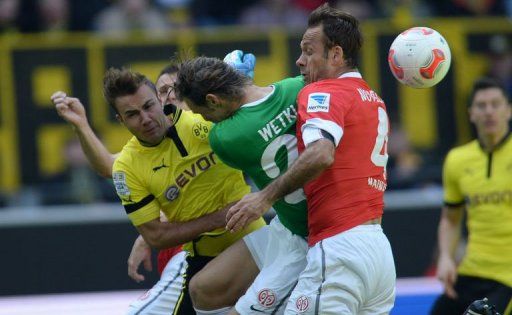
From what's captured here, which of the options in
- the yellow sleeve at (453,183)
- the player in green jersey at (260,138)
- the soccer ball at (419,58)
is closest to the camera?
the player in green jersey at (260,138)

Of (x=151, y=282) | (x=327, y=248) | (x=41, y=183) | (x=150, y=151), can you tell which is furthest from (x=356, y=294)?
(x=41, y=183)

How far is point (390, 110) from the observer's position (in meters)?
12.5

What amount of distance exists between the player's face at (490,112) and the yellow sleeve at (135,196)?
2.56 metres

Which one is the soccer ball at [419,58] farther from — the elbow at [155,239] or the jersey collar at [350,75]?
the elbow at [155,239]

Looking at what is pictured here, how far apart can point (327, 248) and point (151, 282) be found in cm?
579

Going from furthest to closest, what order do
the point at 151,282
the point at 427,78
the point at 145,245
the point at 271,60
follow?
1. the point at 271,60
2. the point at 151,282
3. the point at 145,245
4. the point at 427,78

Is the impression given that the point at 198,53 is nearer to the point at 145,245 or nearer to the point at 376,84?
the point at 376,84

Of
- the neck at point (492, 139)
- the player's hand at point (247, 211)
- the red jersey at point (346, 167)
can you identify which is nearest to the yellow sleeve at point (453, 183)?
the neck at point (492, 139)

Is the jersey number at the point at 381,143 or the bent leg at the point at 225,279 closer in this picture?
the jersey number at the point at 381,143

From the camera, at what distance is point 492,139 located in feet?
27.3

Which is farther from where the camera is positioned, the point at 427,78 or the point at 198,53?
the point at 198,53

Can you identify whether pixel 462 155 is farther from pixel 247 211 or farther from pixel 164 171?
pixel 247 211

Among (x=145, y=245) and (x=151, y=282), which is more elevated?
(x=145, y=245)

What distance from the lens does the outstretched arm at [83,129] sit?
728cm
